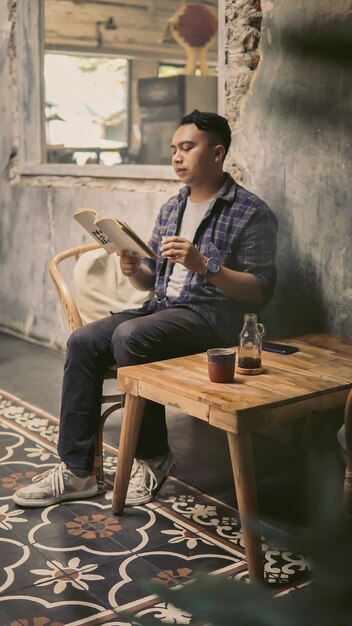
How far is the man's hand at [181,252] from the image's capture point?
2.38 m

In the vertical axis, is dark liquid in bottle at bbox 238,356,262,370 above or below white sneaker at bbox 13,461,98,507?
above

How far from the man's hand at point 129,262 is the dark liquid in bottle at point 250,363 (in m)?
0.65

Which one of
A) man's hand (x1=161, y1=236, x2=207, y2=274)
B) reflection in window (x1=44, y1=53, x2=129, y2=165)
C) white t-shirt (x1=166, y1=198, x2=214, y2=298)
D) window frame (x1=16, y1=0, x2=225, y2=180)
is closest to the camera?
man's hand (x1=161, y1=236, x2=207, y2=274)

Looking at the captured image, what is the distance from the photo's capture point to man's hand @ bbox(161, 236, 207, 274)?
238cm

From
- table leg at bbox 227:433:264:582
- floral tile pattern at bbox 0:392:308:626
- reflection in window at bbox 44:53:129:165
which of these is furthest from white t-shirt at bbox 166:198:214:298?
reflection in window at bbox 44:53:129:165

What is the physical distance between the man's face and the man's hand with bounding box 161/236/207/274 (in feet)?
1.31

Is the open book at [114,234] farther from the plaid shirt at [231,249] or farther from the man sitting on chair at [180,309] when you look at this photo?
the plaid shirt at [231,249]

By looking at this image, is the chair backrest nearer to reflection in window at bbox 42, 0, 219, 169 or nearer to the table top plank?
the table top plank

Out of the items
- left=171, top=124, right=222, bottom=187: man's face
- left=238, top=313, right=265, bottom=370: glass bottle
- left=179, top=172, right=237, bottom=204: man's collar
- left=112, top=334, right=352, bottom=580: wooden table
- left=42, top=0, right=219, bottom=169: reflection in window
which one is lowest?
left=112, top=334, right=352, bottom=580: wooden table

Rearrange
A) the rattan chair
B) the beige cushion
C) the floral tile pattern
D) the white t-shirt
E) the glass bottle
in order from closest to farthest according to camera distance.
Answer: the floral tile pattern, the glass bottle, the rattan chair, the white t-shirt, the beige cushion

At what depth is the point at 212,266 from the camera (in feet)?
8.02

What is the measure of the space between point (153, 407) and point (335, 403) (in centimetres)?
64

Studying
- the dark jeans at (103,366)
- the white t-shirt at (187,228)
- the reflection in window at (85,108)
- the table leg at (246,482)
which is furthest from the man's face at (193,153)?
the reflection in window at (85,108)

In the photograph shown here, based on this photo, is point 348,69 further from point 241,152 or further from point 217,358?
point 241,152
